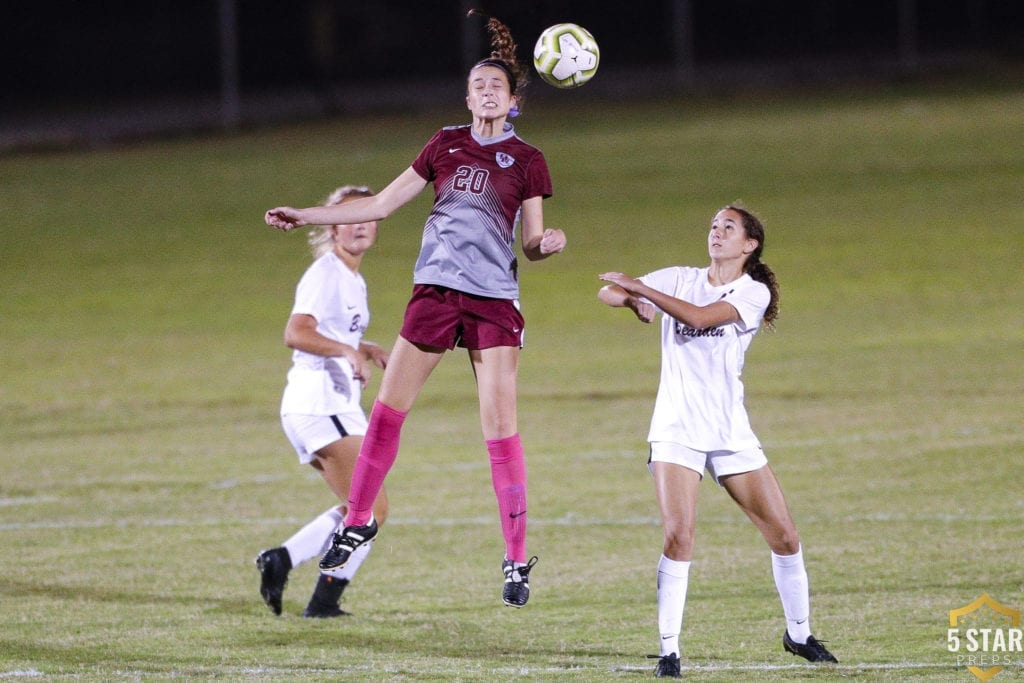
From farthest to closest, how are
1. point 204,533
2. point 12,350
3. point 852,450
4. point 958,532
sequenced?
point 12,350, point 852,450, point 204,533, point 958,532

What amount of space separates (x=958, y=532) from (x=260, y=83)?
3162cm

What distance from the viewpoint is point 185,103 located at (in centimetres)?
3872

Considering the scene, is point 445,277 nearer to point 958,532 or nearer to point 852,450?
point 958,532

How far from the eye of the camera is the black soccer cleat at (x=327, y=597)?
870 cm

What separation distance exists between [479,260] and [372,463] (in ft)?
3.60

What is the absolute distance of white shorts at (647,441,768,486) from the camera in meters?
7.00

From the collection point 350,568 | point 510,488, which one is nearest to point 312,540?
point 350,568

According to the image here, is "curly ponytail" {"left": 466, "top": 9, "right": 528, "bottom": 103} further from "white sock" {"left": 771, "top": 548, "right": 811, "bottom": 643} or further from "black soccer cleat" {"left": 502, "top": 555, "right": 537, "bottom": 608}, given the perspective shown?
"white sock" {"left": 771, "top": 548, "right": 811, "bottom": 643}

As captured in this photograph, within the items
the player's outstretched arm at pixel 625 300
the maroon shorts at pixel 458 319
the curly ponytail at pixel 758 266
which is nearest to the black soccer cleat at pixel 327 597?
the maroon shorts at pixel 458 319

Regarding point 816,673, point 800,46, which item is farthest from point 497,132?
point 800,46

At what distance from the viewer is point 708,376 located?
7.08 m

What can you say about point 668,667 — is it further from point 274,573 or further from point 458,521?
point 458,521

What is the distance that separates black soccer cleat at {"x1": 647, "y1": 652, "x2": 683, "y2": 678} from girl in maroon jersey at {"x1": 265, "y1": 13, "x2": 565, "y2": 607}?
0.80 metres

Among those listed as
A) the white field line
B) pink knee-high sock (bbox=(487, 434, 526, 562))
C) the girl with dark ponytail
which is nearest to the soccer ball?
the girl with dark ponytail
